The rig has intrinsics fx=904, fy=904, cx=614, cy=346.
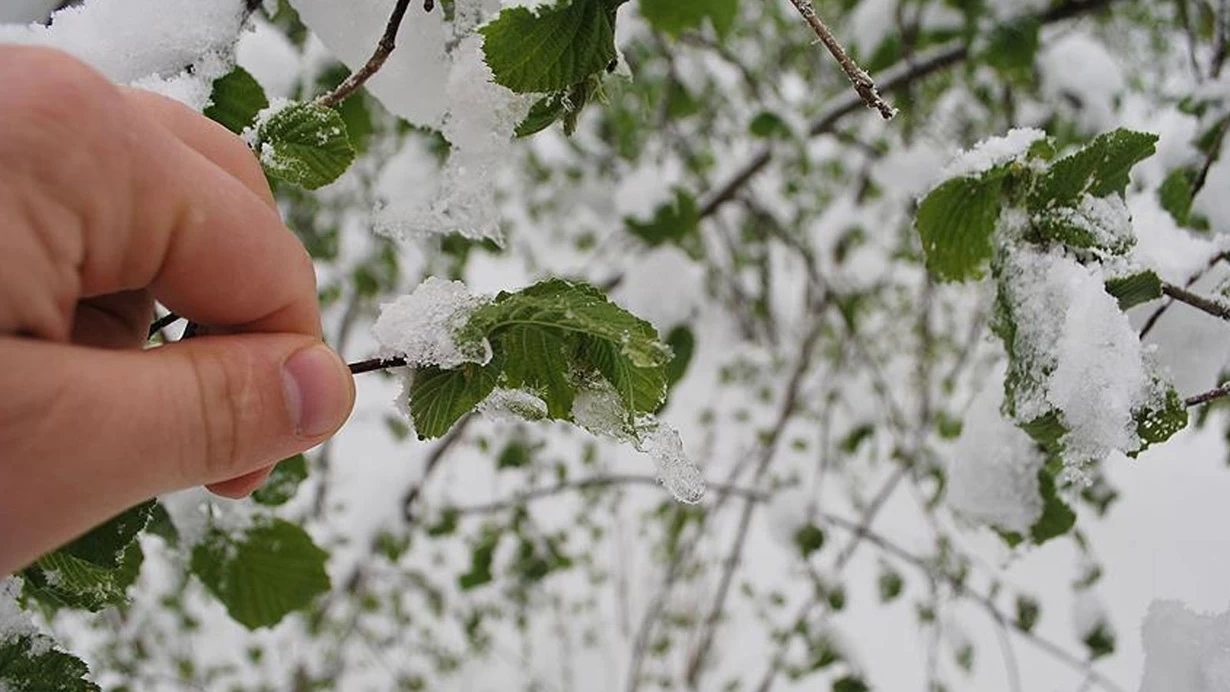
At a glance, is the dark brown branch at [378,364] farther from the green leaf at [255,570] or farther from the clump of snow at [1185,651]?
the clump of snow at [1185,651]

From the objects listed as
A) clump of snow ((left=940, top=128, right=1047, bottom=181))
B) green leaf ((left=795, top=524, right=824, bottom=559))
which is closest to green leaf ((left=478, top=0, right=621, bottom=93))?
clump of snow ((left=940, top=128, right=1047, bottom=181))

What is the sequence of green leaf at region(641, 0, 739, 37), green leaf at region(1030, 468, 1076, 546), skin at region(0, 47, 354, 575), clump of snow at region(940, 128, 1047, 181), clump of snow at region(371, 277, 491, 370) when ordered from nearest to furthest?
1. skin at region(0, 47, 354, 575)
2. clump of snow at region(371, 277, 491, 370)
3. clump of snow at region(940, 128, 1047, 181)
4. green leaf at region(1030, 468, 1076, 546)
5. green leaf at region(641, 0, 739, 37)

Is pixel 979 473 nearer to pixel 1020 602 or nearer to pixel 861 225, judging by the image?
pixel 1020 602

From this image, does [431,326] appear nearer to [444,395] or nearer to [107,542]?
[444,395]

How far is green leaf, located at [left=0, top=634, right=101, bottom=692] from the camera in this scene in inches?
18.9

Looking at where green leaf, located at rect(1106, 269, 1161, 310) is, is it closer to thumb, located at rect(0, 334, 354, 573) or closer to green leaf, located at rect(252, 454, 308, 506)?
thumb, located at rect(0, 334, 354, 573)

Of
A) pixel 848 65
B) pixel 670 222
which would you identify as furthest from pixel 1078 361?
pixel 670 222

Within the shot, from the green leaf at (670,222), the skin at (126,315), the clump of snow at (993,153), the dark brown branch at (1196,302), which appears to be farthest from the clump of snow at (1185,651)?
the green leaf at (670,222)

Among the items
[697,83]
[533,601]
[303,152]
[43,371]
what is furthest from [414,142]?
[533,601]

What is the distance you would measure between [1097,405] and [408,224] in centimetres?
42

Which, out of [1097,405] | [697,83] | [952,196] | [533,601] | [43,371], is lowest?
[43,371]

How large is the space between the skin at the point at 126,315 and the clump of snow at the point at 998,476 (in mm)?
527

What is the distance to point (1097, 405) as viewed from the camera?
494 mm

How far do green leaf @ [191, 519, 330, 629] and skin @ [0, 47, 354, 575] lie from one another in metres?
0.40
